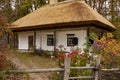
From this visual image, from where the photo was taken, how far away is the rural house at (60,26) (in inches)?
768

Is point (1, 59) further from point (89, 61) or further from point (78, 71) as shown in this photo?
point (89, 61)

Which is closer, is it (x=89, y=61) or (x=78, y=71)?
(x=78, y=71)

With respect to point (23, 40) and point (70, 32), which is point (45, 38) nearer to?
point (70, 32)

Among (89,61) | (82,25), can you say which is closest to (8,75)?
(89,61)

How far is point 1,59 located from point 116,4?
92.4ft

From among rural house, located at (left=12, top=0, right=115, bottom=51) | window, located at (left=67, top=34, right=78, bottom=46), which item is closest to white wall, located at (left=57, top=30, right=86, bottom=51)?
rural house, located at (left=12, top=0, right=115, bottom=51)

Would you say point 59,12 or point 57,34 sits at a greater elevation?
point 59,12

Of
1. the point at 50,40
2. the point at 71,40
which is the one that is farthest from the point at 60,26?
the point at 50,40

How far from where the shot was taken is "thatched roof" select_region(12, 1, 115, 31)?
62.9 ft

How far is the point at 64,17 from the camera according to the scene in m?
20.5

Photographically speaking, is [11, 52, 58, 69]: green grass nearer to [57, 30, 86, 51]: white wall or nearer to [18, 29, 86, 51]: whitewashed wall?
[57, 30, 86, 51]: white wall

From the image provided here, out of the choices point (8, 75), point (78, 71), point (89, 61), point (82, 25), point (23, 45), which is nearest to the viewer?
point (8, 75)

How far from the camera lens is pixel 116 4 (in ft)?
106

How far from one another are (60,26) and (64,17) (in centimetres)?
79
